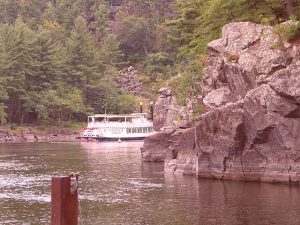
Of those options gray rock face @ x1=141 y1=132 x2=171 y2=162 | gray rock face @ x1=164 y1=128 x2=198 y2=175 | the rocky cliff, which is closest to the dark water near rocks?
gray rock face @ x1=164 y1=128 x2=198 y2=175

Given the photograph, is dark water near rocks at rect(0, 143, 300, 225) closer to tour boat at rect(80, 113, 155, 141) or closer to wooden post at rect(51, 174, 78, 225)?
wooden post at rect(51, 174, 78, 225)

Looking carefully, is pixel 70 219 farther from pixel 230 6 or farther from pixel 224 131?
pixel 230 6

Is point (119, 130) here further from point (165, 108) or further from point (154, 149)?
point (154, 149)

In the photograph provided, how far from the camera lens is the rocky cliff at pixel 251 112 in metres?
33.7

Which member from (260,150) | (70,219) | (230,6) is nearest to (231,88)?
(260,150)

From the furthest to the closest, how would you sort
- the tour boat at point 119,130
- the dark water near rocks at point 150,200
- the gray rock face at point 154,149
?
the tour boat at point 119,130, the gray rock face at point 154,149, the dark water near rocks at point 150,200

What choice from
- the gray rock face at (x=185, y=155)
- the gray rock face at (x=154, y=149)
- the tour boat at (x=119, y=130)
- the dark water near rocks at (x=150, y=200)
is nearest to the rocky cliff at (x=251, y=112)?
the gray rock face at (x=185, y=155)

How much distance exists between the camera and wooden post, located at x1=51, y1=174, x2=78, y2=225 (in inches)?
561

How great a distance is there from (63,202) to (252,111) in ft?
74.1

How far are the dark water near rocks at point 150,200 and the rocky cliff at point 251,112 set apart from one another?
1.48 m

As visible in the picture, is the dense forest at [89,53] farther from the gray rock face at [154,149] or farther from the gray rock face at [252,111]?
Answer: the gray rock face at [252,111]

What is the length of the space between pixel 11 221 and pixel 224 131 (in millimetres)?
16415

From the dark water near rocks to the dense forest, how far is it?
16048mm

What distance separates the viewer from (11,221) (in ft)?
81.6
